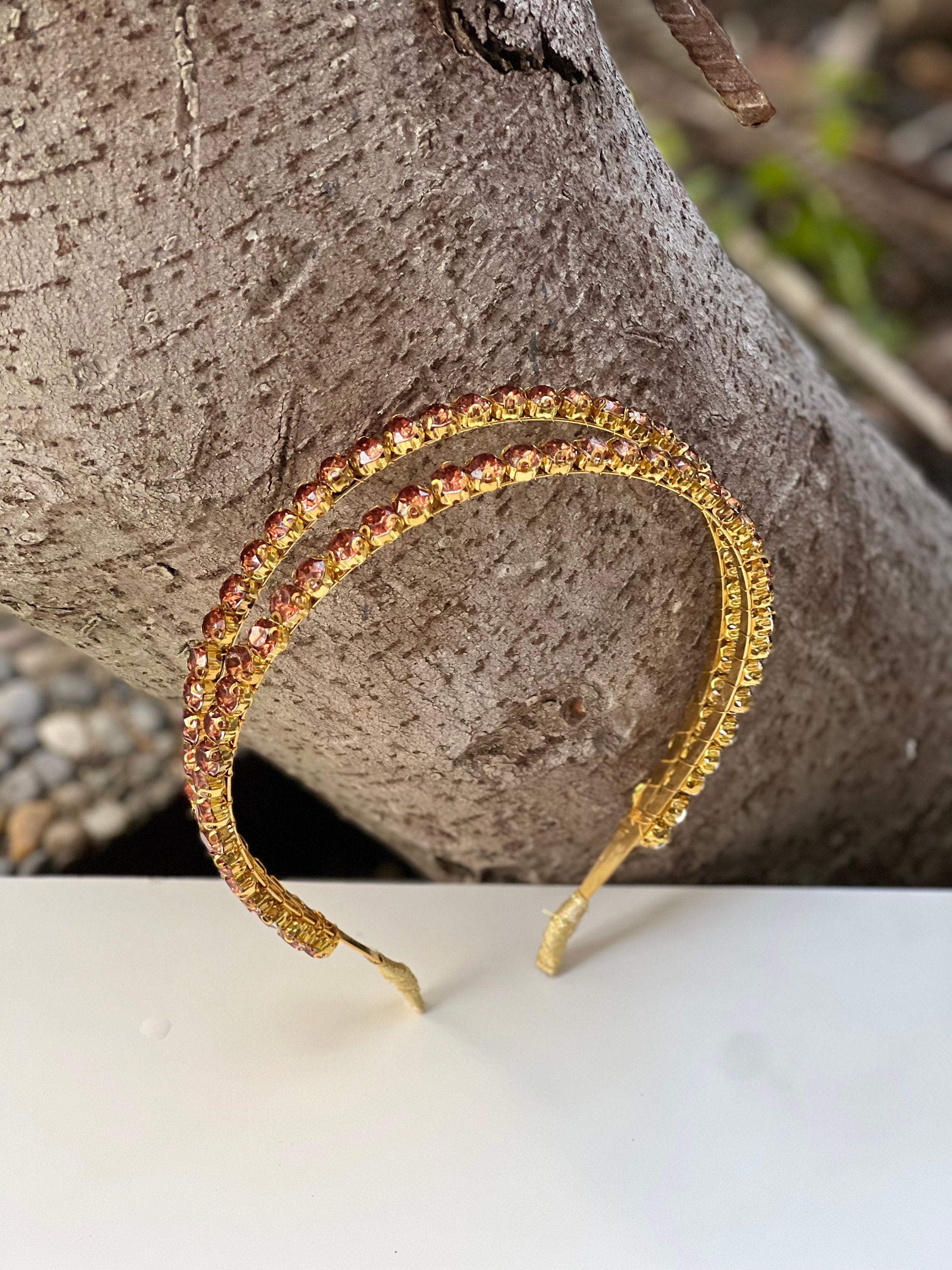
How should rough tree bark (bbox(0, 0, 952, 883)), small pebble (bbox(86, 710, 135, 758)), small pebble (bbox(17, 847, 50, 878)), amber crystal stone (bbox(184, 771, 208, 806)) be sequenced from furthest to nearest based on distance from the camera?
small pebble (bbox(86, 710, 135, 758))
small pebble (bbox(17, 847, 50, 878))
amber crystal stone (bbox(184, 771, 208, 806))
rough tree bark (bbox(0, 0, 952, 883))

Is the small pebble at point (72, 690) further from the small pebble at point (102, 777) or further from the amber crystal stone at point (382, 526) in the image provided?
the amber crystal stone at point (382, 526)

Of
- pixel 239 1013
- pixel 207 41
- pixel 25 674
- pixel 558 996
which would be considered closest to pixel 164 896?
pixel 239 1013

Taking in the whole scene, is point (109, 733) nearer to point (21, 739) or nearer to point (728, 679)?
point (21, 739)

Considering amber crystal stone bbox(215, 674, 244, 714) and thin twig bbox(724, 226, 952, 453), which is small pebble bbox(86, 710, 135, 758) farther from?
thin twig bbox(724, 226, 952, 453)

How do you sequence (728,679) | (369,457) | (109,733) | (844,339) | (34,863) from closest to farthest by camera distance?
(369,457) < (728,679) < (34,863) < (109,733) < (844,339)

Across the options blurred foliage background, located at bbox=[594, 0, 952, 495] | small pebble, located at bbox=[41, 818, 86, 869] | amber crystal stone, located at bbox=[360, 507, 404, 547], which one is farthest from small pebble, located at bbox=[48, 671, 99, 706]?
blurred foliage background, located at bbox=[594, 0, 952, 495]

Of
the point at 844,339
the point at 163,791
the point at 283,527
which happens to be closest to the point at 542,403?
the point at 283,527
